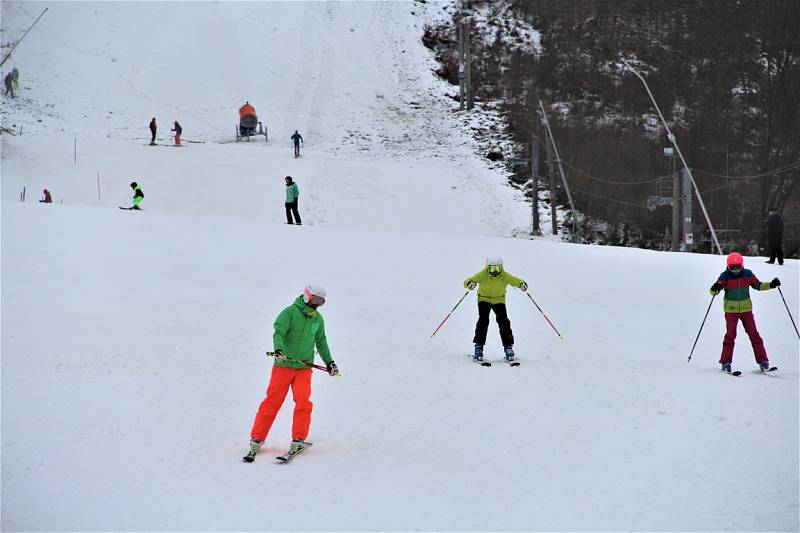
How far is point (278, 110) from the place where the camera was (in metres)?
48.0

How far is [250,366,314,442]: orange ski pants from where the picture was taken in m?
7.58

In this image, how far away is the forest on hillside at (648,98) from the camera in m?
39.8

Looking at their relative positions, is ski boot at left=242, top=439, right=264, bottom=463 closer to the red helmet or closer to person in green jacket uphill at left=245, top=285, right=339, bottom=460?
person in green jacket uphill at left=245, top=285, right=339, bottom=460

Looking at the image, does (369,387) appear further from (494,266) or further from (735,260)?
(735,260)

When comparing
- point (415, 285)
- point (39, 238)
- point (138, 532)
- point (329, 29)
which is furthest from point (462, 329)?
point (329, 29)

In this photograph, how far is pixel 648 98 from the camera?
162 feet

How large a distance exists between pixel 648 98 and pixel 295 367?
4611cm

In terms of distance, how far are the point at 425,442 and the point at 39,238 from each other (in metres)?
13.4

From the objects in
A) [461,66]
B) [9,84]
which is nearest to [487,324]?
[461,66]

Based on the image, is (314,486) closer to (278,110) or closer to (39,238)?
(39,238)

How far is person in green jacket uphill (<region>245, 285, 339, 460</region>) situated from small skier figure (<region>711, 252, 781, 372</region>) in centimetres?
573

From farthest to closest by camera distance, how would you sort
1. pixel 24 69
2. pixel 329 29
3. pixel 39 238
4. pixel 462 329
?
pixel 329 29 < pixel 24 69 < pixel 39 238 < pixel 462 329

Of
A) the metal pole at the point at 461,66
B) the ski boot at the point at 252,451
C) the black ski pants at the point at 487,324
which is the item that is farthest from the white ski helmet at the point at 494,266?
the metal pole at the point at 461,66

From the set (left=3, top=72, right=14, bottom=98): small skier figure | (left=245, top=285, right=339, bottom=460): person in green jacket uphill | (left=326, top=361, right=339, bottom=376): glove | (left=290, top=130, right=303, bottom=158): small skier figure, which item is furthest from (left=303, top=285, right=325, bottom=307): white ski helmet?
(left=3, top=72, right=14, bottom=98): small skier figure
